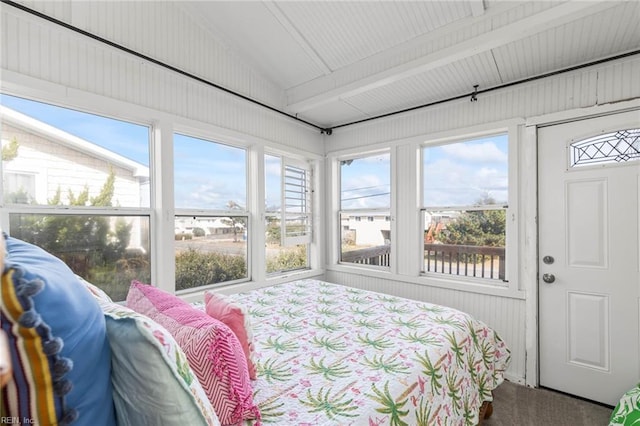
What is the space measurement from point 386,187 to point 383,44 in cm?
158

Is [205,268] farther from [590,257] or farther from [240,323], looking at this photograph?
[590,257]

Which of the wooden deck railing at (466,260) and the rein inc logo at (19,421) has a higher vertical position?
the rein inc logo at (19,421)

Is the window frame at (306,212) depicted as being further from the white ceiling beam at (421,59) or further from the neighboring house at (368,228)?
the white ceiling beam at (421,59)

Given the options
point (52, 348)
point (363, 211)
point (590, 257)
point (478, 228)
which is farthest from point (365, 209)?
point (52, 348)

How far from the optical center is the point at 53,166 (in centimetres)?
190

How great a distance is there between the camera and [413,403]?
1.17 metres

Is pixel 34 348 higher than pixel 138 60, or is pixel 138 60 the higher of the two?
pixel 138 60

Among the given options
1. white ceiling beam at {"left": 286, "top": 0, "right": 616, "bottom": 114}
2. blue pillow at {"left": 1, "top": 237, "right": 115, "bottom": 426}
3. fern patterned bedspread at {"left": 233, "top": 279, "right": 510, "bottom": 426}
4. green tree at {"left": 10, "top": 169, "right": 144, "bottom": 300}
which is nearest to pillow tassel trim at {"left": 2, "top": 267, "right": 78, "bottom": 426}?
blue pillow at {"left": 1, "top": 237, "right": 115, "bottom": 426}

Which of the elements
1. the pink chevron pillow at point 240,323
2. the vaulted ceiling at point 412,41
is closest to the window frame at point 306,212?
the vaulted ceiling at point 412,41

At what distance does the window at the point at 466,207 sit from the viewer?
271 centimetres

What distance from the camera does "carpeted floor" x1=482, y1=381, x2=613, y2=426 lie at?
2.00 m

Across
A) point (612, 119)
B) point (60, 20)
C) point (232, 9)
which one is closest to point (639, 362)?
point (612, 119)

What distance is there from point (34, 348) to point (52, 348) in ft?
0.07

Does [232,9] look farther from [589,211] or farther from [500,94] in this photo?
[589,211]
